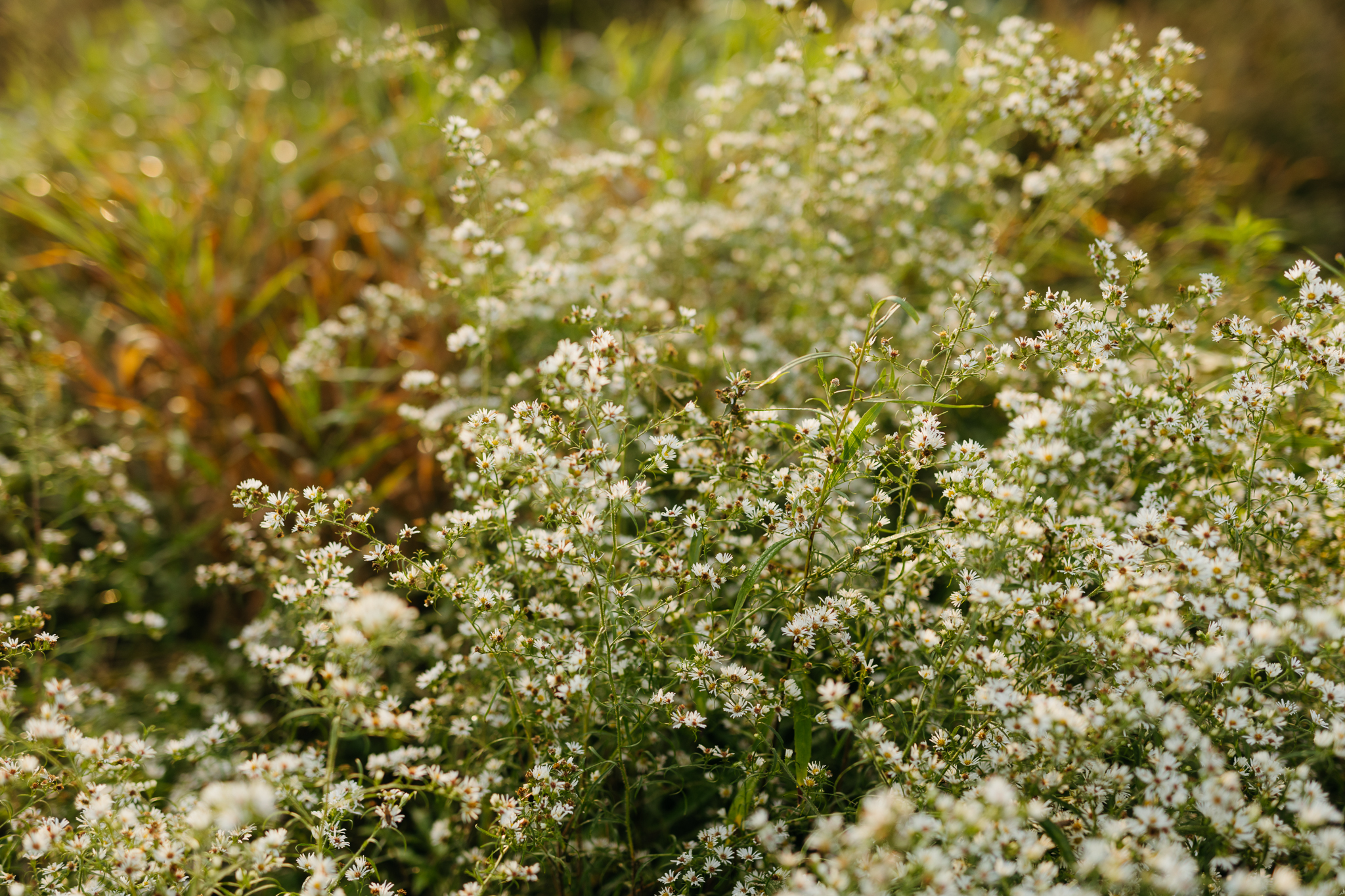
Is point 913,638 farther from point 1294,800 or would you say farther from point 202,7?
point 202,7

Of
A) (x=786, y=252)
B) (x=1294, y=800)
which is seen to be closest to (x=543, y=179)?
(x=786, y=252)

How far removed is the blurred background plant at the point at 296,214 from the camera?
3.35 meters

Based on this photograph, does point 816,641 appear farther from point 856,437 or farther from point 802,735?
point 856,437

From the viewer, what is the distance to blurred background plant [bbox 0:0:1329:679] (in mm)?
3350

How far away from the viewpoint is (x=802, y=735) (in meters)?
1.80

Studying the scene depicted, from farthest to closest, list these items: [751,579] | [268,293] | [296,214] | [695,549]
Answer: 1. [296,214]
2. [268,293]
3. [695,549]
4. [751,579]

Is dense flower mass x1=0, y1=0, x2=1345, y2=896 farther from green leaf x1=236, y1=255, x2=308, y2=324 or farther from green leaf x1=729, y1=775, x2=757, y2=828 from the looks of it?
green leaf x1=236, y1=255, x2=308, y2=324

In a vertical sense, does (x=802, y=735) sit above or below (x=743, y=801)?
above

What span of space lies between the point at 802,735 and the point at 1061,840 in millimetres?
559

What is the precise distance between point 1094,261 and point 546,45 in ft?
17.7

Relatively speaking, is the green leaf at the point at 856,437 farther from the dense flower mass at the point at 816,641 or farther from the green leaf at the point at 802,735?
the green leaf at the point at 802,735

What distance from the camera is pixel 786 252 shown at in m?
3.13

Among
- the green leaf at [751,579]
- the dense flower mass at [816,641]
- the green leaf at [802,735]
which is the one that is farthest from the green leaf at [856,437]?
the green leaf at [802,735]

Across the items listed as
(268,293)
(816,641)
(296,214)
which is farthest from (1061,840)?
(296,214)
